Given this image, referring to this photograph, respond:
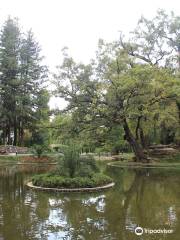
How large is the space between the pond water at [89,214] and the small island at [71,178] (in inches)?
27.6

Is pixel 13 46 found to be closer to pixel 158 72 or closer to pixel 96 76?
pixel 96 76

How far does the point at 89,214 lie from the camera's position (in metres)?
11.2

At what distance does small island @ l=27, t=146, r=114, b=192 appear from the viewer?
1614cm

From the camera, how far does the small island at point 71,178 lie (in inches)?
635

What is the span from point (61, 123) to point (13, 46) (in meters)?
17.6

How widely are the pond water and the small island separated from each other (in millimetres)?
701

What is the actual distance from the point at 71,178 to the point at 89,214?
5.47 metres

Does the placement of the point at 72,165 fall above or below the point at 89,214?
above

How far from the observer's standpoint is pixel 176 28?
36719 mm

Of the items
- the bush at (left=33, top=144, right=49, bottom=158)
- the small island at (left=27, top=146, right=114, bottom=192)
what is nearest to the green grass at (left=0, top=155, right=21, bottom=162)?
the bush at (left=33, top=144, right=49, bottom=158)

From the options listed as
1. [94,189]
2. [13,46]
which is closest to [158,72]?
[94,189]

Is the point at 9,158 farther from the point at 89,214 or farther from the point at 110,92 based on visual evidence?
the point at 89,214
